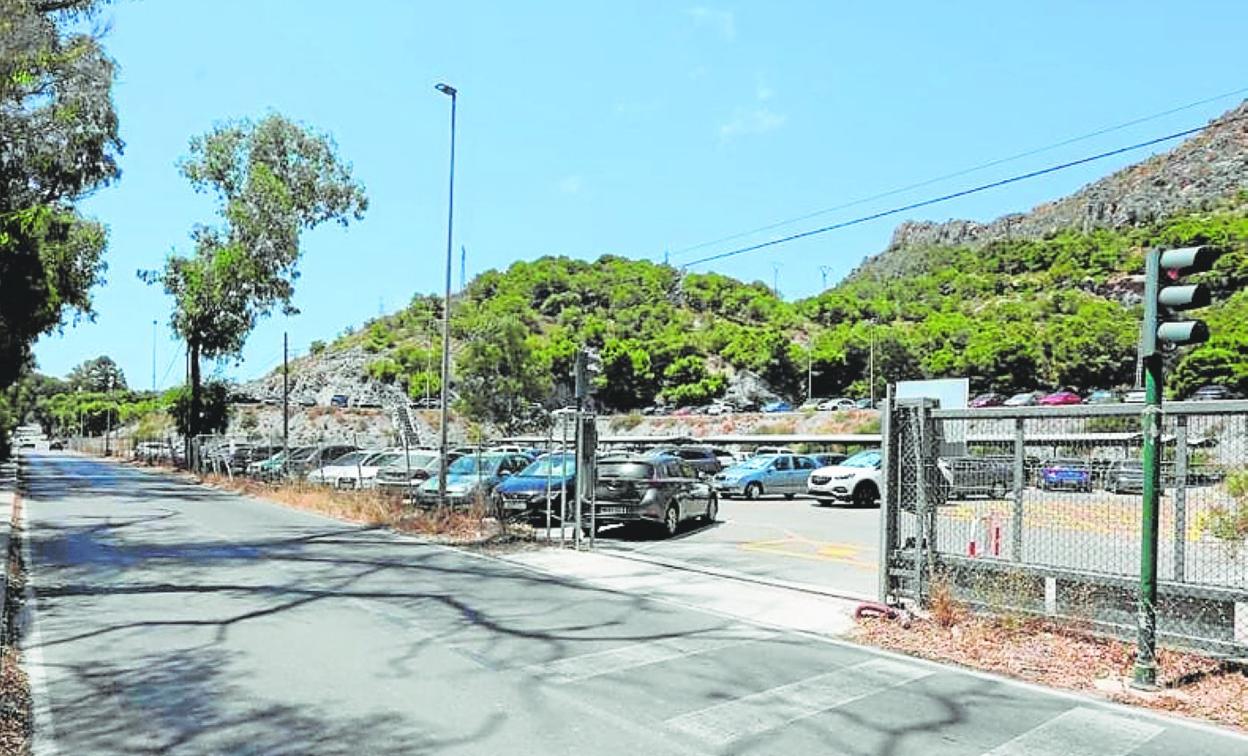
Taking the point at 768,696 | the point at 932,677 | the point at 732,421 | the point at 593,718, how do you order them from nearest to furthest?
the point at 593,718 → the point at 768,696 → the point at 932,677 → the point at 732,421

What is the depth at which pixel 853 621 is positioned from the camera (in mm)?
10078

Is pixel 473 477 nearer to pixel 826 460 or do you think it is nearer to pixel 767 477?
pixel 767 477

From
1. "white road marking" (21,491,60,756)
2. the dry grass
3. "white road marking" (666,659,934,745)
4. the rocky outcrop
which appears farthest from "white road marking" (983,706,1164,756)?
the rocky outcrop

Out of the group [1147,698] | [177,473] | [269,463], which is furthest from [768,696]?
[177,473]

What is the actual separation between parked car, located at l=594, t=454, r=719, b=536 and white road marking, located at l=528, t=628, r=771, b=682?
8921 millimetres

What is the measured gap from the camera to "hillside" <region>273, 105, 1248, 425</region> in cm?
9819

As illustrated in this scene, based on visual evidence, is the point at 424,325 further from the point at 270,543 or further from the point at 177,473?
the point at 270,543

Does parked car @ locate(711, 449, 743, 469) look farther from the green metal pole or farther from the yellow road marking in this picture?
the green metal pole

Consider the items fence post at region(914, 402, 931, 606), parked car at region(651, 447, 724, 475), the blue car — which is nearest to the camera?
fence post at region(914, 402, 931, 606)

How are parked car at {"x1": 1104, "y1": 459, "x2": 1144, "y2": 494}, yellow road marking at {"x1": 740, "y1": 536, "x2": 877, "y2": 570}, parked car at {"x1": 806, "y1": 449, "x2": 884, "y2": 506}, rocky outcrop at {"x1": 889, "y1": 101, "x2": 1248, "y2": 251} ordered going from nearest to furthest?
parked car at {"x1": 1104, "y1": 459, "x2": 1144, "y2": 494}
yellow road marking at {"x1": 740, "y1": 536, "x2": 877, "y2": 570}
parked car at {"x1": 806, "y1": 449, "x2": 884, "y2": 506}
rocky outcrop at {"x1": 889, "y1": 101, "x2": 1248, "y2": 251}

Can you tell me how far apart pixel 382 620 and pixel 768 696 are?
442cm

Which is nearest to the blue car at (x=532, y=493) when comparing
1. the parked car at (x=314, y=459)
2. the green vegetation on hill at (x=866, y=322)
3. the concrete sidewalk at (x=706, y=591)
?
the concrete sidewalk at (x=706, y=591)

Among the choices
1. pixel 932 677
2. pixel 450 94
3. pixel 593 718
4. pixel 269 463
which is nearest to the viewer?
pixel 593 718

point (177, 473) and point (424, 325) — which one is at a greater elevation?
point (424, 325)
